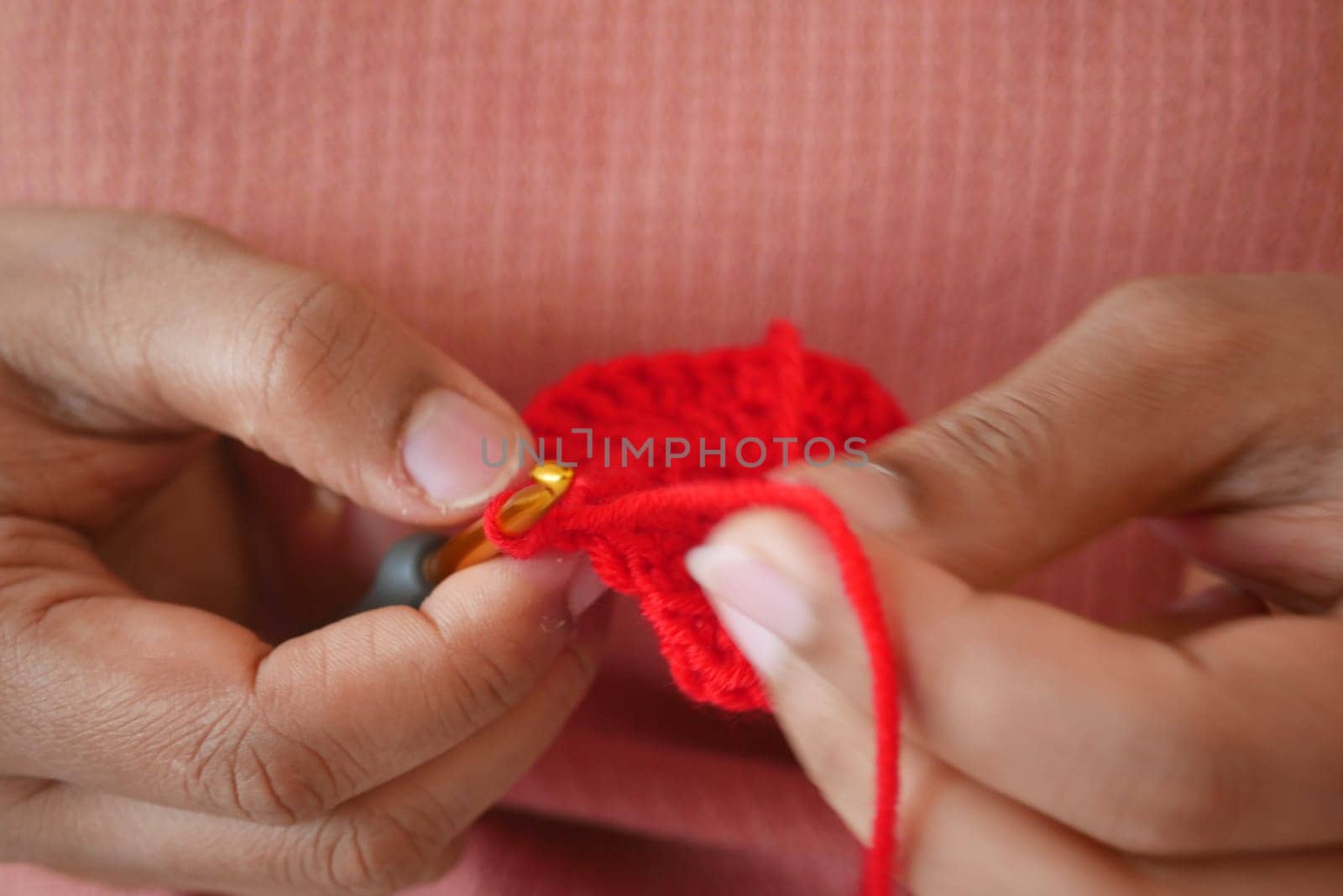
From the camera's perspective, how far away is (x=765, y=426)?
0.61 meters

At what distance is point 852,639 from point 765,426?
0.23 metres

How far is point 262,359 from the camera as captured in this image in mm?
528

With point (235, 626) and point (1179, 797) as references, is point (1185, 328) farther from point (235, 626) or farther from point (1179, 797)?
point (235, 626)

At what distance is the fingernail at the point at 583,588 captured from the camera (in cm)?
59

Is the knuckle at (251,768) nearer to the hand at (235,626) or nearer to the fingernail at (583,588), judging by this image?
the hand at (235,626)

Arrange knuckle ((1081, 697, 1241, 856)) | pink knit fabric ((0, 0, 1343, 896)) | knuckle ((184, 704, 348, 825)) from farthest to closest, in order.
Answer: pink knit fabric ((0, 0, 1343, 896)), knuckle ((184, 704, 348, 825)), knuckle ((1081, 697, 1241, 856))

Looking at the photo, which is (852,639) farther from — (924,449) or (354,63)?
(354,63)

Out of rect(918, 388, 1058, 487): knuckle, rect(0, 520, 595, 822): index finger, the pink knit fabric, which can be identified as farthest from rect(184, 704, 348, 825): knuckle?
rect(918, 388, 1058, 487): knuckle

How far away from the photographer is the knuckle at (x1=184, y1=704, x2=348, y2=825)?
53 centimetres

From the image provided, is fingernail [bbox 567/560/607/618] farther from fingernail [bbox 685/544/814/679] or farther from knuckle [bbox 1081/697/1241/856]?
knuckle [bbox 1081/697/1241/856]

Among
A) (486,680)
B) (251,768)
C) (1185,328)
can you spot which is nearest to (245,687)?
(251,768)

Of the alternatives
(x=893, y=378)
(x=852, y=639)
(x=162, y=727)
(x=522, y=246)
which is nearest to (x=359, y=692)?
(x=162, y=727)

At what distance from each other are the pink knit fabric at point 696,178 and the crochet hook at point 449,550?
219 mm

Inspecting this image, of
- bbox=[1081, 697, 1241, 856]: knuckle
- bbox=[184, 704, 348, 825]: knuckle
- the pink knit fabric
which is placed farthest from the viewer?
the pink knit fabric
